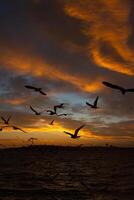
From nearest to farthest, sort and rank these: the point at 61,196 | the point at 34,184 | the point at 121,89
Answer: the point at 121,89 → the point at 61,196 → the point at 34,184

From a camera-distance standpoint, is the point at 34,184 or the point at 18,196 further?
the point at 34,184

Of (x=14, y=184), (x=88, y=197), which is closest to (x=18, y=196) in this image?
(x=88, y=197)

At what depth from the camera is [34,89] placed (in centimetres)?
4203

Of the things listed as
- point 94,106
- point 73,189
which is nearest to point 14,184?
point 73,189

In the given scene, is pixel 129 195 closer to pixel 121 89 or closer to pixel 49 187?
pixel 49 187

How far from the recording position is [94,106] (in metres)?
43.6

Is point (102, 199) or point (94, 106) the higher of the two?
point (94, 106)

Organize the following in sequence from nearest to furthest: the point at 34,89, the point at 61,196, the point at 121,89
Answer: the point at 121,89
the point at 34,89
the point at 61,196

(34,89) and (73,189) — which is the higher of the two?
(34,89)

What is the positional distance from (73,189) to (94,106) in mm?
16692

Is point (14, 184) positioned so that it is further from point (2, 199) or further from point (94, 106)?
point (94, 106)

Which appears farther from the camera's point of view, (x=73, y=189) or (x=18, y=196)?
(x=73, y=189)

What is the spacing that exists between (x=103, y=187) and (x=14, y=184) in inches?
494

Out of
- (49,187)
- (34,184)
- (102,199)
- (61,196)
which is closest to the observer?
(102,199)
